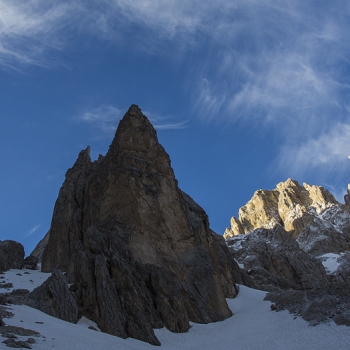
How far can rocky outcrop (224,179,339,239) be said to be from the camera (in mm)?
153625

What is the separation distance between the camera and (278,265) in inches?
3182

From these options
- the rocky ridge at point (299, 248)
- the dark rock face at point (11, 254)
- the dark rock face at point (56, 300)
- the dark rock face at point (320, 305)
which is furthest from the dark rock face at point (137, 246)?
the rocky ridge at point (299, 248)

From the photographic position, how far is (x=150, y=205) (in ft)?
153

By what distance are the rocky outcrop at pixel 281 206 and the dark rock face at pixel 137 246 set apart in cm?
9288

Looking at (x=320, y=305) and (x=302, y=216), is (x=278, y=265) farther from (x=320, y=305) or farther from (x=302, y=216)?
(x=302, y=216)

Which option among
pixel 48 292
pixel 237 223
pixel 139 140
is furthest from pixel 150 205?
pixel 237 223

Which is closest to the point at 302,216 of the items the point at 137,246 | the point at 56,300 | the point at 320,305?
the point at 137,246

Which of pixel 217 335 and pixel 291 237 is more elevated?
pixel 291 237

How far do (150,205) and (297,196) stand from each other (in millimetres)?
127849

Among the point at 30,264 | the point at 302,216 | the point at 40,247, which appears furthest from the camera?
the point at 302,216

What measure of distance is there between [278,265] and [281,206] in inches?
3186

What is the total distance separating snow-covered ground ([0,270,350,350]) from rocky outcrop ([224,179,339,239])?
4595 inches

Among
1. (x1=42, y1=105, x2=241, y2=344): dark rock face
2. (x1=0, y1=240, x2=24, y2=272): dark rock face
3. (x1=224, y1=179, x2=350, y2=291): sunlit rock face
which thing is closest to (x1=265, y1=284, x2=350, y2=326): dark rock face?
(x1=42, y1=105, x2=241, y2=344): dark rock face

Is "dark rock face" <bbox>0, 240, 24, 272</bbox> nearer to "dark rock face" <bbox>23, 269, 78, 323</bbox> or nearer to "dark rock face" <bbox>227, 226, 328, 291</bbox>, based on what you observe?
"dark rock face" <bbox>23, 269, 78, 323</bbox>
